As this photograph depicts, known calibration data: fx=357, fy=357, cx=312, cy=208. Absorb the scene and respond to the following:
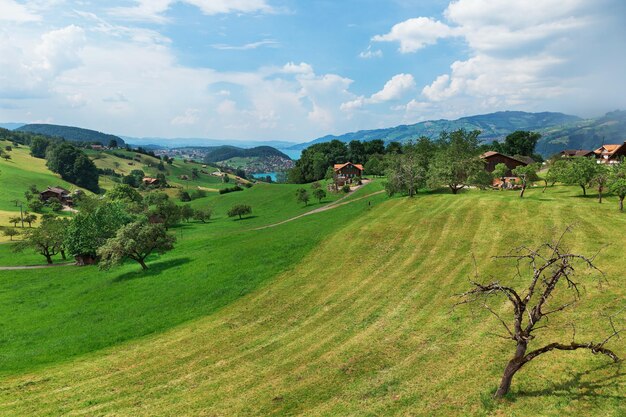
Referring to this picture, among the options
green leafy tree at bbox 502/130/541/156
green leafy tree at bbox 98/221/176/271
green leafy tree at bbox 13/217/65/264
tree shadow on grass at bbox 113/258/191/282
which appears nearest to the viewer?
green leafy tree at bbox 98/221/176/271

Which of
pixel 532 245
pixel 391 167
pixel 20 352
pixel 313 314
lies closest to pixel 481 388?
pixel 313 314

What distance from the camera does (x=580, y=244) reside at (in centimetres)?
3862

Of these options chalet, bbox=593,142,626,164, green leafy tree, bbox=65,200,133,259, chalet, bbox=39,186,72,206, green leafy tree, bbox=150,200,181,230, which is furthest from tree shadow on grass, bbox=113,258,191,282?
chalet, bbox=39,186,72,206

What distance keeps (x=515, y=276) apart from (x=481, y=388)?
16.9 m

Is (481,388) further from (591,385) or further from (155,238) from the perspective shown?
(155,238)

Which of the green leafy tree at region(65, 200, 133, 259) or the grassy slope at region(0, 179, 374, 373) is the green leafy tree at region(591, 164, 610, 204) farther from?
the green leafy tree at region(65, 200, 133, 259)

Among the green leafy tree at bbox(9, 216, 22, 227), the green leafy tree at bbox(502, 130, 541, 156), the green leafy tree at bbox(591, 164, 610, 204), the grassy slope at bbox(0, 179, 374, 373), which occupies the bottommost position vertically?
the grassy slope at bbox(0, 179, 374, 373)

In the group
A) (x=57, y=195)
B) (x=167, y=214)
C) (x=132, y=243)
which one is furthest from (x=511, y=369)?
(x=57, y=195)

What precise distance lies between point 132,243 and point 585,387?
5610 cm

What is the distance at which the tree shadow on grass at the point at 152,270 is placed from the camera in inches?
2175

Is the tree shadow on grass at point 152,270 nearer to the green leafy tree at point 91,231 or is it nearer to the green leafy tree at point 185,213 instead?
the green leafy tree at point 91,231

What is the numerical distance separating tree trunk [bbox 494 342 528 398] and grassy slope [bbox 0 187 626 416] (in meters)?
0.57

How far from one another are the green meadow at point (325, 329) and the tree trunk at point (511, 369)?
0.79m

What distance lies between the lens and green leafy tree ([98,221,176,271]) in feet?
181
